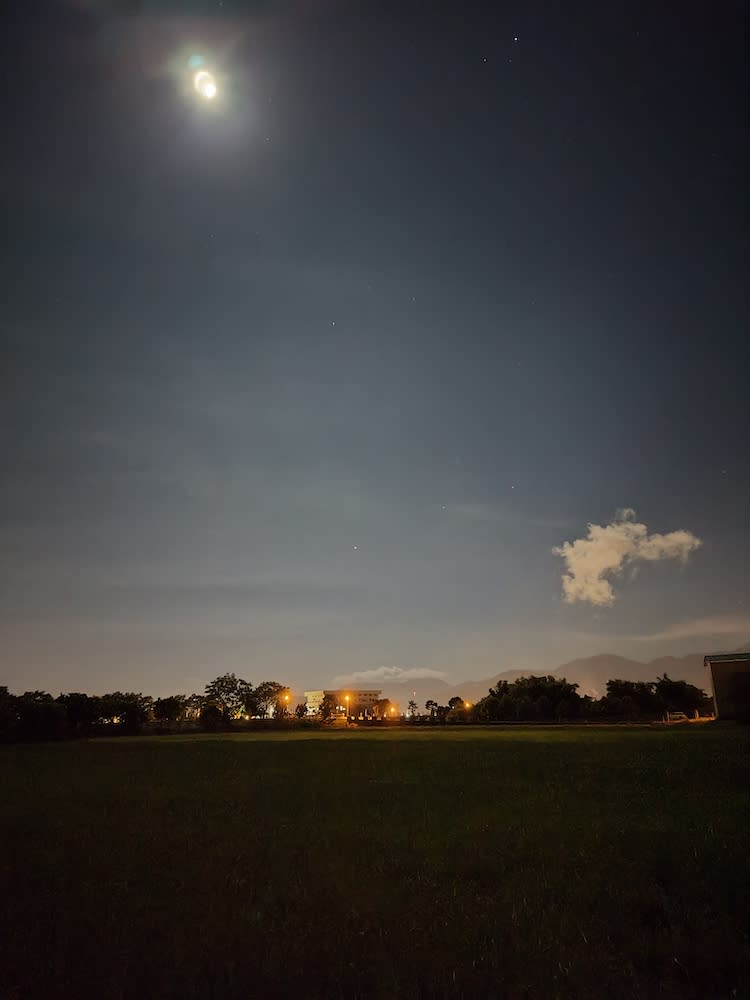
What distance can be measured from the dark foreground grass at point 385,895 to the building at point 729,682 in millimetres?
78698

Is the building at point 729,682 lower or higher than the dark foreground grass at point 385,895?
higher

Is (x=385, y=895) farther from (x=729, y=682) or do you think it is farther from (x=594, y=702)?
(x=594, y=702)

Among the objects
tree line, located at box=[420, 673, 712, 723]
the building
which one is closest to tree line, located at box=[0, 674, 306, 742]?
tree line, located at box=[420, 673, 712, 723]

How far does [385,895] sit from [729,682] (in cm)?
9610

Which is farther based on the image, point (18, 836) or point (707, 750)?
point (707, 750)

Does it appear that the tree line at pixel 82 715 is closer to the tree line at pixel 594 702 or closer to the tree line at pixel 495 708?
the tree line at pixel 495 708

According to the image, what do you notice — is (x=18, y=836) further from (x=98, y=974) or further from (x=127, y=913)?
(x=98, y=974)

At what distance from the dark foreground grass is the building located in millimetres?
78698

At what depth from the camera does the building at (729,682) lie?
3278 inches

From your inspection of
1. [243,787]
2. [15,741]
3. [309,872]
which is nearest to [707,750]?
[243,787]

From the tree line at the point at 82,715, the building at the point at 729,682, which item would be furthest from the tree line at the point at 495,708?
the building at the point at 729,682

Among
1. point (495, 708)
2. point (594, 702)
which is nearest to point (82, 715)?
point (495, 708)

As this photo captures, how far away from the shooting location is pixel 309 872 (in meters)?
10.7

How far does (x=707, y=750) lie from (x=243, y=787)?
24688mm
